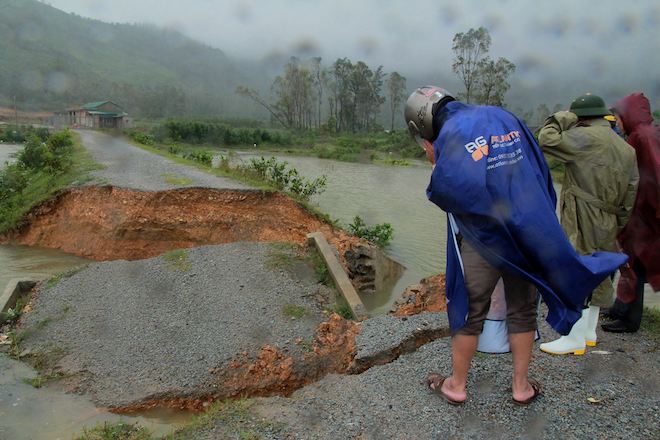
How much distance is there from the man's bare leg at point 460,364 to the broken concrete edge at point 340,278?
2534mm

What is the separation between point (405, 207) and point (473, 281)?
1411 centimetres

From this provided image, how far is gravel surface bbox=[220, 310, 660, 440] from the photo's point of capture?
306 centimetres

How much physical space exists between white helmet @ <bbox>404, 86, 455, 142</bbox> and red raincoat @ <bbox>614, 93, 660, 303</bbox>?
2.09 m

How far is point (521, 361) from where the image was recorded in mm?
3182

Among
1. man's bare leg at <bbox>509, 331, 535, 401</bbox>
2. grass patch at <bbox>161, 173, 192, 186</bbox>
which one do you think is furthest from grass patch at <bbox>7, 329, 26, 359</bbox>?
grass patch at <bbox>161, 173, 192, 186</bbox>

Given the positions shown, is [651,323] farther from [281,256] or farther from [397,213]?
[397,213]

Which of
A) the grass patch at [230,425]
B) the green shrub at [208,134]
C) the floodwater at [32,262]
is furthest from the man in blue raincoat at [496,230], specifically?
the green shrub at [208,134]

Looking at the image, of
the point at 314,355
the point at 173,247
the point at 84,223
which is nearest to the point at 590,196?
the point at 314,355

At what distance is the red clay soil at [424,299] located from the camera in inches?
238

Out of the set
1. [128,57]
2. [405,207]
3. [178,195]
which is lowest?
[405,207]

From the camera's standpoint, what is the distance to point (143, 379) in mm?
4824

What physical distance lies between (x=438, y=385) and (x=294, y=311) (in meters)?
2.63

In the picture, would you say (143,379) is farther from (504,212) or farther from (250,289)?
(504,212)

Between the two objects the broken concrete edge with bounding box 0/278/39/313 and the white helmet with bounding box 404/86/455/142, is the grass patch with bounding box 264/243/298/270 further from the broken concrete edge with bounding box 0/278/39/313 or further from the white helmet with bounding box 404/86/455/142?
the white helmet with bounding box 404/86/455/142
